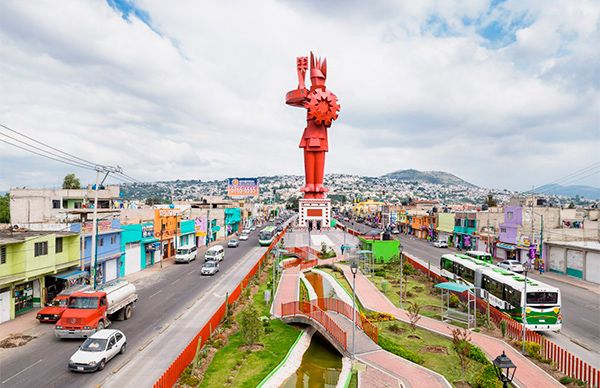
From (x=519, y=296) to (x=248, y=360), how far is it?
593 inches

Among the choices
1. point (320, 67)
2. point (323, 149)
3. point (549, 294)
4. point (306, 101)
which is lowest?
point (549, 294)

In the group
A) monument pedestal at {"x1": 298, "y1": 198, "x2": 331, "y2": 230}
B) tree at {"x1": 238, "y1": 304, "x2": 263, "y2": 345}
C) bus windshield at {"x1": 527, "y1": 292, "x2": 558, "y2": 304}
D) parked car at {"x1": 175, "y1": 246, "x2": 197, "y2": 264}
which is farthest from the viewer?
parked car at {"x1": 175, "y1": 246, "x2": 197, "y2": 264}

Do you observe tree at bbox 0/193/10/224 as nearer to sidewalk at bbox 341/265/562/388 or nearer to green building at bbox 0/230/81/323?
green building at bbox 0/230/81/323

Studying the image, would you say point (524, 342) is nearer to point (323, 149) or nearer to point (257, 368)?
point (257, 368)

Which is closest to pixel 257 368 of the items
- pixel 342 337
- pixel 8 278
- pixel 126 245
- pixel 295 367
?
pixel 295 367

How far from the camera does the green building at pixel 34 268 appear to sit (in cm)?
2455

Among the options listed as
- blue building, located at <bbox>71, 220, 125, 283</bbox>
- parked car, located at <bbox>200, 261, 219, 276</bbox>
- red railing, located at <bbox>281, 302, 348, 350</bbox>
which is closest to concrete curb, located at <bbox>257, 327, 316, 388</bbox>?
A: red railing, located at <bbox>281, 302, 348, 350</bbox>

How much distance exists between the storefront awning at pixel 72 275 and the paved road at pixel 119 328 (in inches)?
179

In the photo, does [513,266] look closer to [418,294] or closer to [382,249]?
[382,249]

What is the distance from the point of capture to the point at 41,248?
27016mm

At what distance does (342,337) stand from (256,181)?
274 ft

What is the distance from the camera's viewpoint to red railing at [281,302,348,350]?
20.0 metres

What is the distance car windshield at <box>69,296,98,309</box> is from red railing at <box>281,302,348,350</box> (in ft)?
35.4

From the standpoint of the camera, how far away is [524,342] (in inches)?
728
